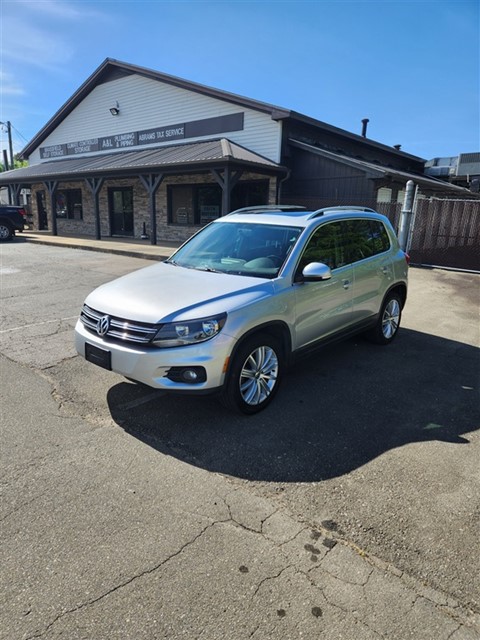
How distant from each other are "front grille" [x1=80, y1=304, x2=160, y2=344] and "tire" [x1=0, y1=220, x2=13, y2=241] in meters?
19.3

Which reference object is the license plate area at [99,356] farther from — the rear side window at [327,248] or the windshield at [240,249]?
the rear side window at [327,248]

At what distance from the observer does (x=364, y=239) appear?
215 inches

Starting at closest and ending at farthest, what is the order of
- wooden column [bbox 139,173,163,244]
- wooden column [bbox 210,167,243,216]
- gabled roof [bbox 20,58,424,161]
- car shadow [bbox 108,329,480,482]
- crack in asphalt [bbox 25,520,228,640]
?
crack in asphalt [bbox 25,520,228,640], car shadow [bbox 108,329,480,482], wooden column [bbox 210,167,243,216], gabled roof [bbox 20,58,424,161], wooden column [bbox 139,173,163,244]

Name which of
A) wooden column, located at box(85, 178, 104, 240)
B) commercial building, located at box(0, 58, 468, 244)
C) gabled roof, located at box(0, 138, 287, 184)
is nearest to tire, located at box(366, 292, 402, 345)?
commercial building, located at box(0, 58, 468, 244)

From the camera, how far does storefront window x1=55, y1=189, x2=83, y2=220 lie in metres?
25.2

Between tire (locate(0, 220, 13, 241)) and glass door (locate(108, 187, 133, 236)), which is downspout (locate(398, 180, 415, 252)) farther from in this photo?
tire (locate(0, 220, 13, 241))

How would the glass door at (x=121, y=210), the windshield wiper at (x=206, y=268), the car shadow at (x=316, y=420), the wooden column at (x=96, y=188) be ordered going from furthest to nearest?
the glass door at (x=121, y=210), the wooden column at (x=96, y=188), the windshield wiper at (x=206, y=268), the car shadow at (x=316, y=420)

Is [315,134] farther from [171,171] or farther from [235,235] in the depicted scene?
[235,235]

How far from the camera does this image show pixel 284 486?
293 cm

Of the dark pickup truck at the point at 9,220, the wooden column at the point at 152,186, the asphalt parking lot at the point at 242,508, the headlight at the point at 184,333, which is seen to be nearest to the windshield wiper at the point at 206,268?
the headlight at the point at 184,333

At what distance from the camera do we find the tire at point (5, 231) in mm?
20109

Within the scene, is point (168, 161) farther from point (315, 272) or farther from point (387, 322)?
point (315, 272)

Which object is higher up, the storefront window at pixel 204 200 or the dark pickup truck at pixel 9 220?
the storefront window at pixel 204 200

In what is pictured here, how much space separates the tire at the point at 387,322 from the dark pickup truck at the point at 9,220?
19349mm
